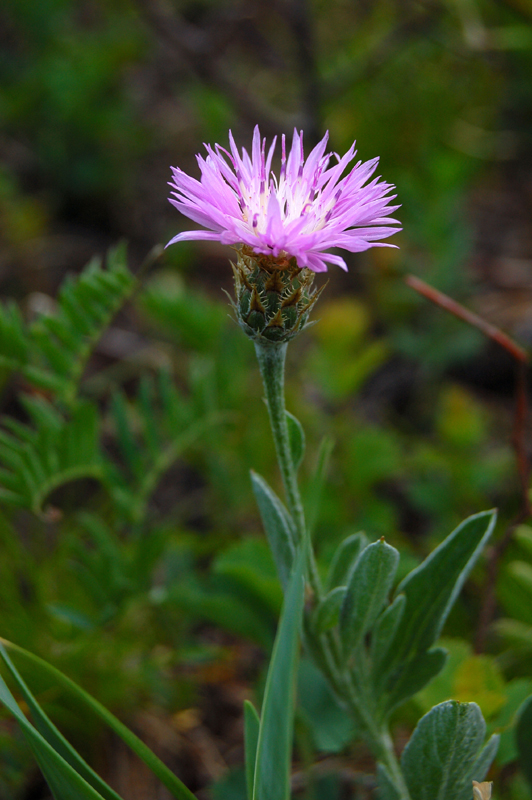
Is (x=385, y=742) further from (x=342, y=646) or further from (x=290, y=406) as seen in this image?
(x=290, y=406)

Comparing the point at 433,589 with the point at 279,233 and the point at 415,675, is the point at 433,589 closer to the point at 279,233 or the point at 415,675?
the point at 415,675

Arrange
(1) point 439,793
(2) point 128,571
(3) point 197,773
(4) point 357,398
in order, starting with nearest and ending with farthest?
1. (1) point 439,793
2. (2) point 128,571
3. (3) point 197,773
4. (4) point 357,398

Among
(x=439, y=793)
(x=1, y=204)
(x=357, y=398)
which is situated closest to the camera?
(x=439, y=793)

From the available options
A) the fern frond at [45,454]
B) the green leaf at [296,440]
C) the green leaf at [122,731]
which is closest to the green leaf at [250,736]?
the green leaf at [122,731]

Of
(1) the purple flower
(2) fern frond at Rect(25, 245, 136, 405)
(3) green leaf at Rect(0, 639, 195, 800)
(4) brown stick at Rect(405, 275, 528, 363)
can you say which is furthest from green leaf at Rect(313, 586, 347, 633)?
(2) fern frond at Rect(25, 245, 136, 405)

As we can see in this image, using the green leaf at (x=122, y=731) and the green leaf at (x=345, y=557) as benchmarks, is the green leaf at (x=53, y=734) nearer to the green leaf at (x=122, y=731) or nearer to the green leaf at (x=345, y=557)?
the green leaf at (x=122, y=731)

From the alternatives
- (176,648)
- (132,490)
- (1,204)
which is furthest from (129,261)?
(176,648)

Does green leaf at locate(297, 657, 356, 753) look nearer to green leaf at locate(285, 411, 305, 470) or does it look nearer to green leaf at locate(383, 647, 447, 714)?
green leaf at locate(383, 647, 447, 714)
